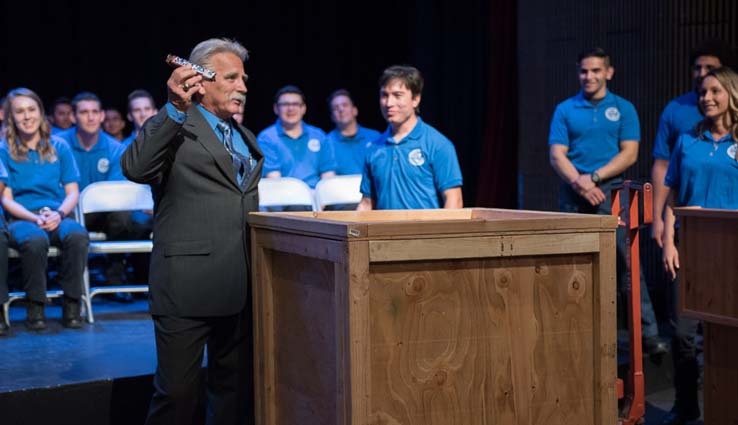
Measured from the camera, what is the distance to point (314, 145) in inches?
310

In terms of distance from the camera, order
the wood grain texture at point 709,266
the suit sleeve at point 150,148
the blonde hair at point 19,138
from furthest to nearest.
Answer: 1. the blonde hair at point 19,138
2. the wood grain texture at point 709,266
3. the suit sleeve at point 150,148

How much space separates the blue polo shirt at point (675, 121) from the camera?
534 cm

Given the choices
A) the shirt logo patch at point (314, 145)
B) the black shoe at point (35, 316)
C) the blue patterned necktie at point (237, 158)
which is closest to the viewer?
the blue patterned necktie at point (237, 158)

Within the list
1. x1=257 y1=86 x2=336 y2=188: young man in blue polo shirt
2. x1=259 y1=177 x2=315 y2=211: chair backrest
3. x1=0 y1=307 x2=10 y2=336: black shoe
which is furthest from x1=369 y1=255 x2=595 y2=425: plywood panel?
x1=257 y1=86 x2=336 y2=188: young man in blue polo shirt

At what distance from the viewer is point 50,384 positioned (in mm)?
4012

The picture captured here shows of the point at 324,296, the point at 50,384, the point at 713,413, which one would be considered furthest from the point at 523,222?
the point at 50,384

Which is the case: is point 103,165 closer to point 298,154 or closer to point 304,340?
point 298,154

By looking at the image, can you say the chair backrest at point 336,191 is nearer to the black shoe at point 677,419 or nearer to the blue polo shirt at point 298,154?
the blue polo shirt at point 298,154

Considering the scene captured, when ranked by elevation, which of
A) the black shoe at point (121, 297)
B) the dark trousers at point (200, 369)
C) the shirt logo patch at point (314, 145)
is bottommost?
the black shoe at point (121, 297)

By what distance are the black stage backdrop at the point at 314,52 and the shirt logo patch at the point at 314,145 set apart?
2.26 m

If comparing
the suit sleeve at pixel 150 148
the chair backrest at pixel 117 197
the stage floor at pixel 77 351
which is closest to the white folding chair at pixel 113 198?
the chair backrest at pixel 117 197

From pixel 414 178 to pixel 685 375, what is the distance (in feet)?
5.46

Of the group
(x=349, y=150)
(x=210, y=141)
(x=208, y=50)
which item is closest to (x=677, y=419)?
(x=210, y=141)

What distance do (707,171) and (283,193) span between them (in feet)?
10.3
